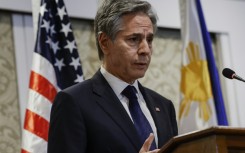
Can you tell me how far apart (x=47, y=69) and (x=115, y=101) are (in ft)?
4.12

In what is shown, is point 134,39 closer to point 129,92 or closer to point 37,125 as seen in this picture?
point 129,92

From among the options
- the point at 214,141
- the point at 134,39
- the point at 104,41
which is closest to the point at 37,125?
the point at 104,41

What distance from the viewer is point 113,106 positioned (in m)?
2.38

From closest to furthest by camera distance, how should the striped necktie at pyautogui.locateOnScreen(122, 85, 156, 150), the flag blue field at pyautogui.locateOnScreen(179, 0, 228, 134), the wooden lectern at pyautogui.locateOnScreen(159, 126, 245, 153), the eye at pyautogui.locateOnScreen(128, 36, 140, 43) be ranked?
the wooden lectern at pyautogui.locateOnScreen(159, 126, 245, 153)
the striped necktie at pyautogui.locateOnScreen(122, 85, 156, 150)
the eye at pyautogui.locateOnScreen(128, 36, 140, 43)
the flag blue field at pyautogui.locateOnScreen(179, 0, 228, 134)

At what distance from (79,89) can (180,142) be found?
0.71 meters

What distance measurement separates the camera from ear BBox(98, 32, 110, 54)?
2.54 meters

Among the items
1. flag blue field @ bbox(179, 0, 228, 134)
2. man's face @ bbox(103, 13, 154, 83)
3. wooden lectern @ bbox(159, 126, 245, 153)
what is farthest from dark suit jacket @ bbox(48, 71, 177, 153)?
flag blue field @ bbox(179, 0, 228, 134)

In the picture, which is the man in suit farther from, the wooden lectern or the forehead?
the wooden lectern

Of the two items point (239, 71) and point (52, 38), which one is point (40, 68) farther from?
point (239, 71)

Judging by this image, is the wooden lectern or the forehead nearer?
the wooden lectern

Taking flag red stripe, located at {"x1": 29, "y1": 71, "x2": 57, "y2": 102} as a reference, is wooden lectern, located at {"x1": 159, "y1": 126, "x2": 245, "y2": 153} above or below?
below

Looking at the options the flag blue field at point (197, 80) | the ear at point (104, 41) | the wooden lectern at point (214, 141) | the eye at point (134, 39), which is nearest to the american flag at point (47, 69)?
the flag blue field at point (197, 80)

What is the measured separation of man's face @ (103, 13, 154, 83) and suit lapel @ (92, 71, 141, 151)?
9cm

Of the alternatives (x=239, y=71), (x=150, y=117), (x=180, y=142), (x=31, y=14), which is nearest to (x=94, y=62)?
(x=31, y=14)
